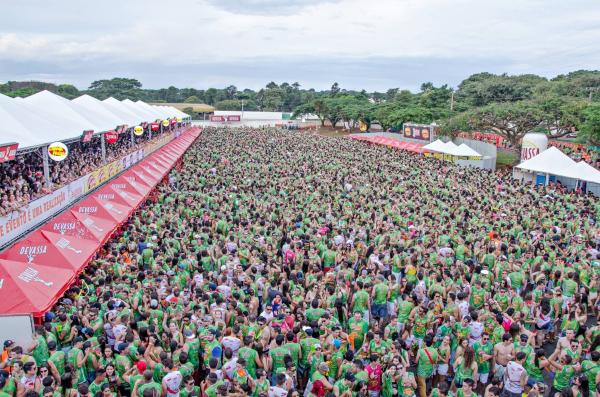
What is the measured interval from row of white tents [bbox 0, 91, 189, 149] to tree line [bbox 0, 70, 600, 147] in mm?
26108

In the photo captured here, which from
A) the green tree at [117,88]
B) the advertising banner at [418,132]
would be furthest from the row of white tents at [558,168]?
the green tree at [117,88]

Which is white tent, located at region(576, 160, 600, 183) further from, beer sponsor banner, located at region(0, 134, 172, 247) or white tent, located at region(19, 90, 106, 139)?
white tent, located at region(19, 90, 106, 139)

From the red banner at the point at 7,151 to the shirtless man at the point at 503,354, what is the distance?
10.5m

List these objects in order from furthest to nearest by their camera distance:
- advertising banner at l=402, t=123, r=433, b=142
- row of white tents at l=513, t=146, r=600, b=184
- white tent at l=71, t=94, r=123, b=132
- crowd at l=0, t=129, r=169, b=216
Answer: advertising banner at l=402, t=123, r=433, b=142, white tent at l=71, t=94, r=123, b=132, row of white tents at l=513, t=146, r=600, b=184, crowd at l=0, t=129, r=169, b=216

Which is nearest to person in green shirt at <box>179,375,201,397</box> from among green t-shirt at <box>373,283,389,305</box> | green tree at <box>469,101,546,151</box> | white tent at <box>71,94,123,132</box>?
green t-shirt at <box>373,283,389,305</box>

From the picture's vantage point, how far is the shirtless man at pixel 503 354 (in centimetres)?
677

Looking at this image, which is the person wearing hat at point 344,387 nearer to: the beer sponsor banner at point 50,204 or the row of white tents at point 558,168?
the beer sponsor banner at point 50,204

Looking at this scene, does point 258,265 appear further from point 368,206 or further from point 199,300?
point 368,206

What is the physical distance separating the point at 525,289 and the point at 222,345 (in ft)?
21.3

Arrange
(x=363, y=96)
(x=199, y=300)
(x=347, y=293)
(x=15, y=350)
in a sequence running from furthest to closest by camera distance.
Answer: (x=363, y=96) → (x=347, y=293) → (x=199, y=300) → (x=15, y=350)

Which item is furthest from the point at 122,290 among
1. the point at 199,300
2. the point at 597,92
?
the point at 597,92

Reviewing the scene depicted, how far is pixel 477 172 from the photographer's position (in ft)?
83.3

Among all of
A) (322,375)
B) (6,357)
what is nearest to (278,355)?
(322,375)

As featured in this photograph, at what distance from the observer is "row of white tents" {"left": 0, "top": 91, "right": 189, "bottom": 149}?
501 inches
